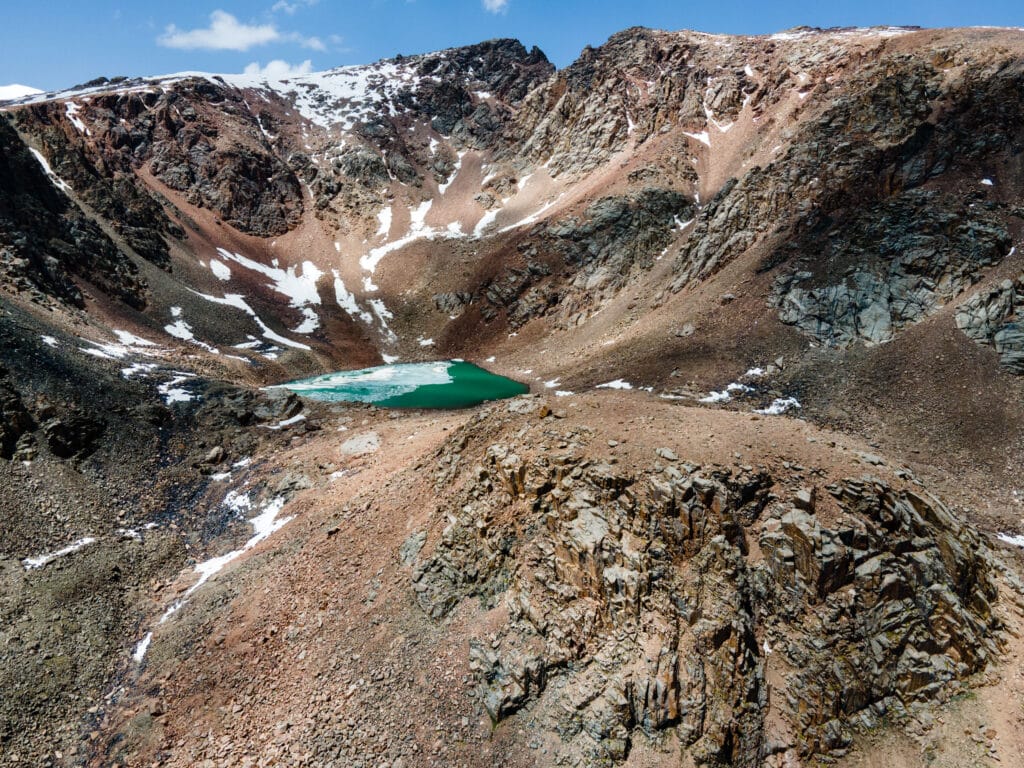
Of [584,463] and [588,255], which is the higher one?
[588,255]

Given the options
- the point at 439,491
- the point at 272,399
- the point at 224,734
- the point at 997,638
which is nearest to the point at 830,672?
the point at 997,638

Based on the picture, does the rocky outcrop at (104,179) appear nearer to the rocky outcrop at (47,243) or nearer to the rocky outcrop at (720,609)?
the rocky outcrop at (47,243)

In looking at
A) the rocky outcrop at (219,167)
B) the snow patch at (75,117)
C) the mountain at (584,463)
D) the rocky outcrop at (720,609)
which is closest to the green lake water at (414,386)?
the mountain at (584,463)

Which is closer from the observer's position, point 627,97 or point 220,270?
point 220,270

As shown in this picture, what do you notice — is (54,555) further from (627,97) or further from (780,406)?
(627,97)

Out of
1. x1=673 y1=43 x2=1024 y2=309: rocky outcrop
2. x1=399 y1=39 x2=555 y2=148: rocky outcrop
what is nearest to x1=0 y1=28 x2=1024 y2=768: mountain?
x1=673 y1=43 x2=1024 y2=309: rocky outcrop

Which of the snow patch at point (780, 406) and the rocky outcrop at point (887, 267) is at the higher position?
the rocky outcrop at point (887, 267)

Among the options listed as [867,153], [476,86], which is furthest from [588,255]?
[476,86]
